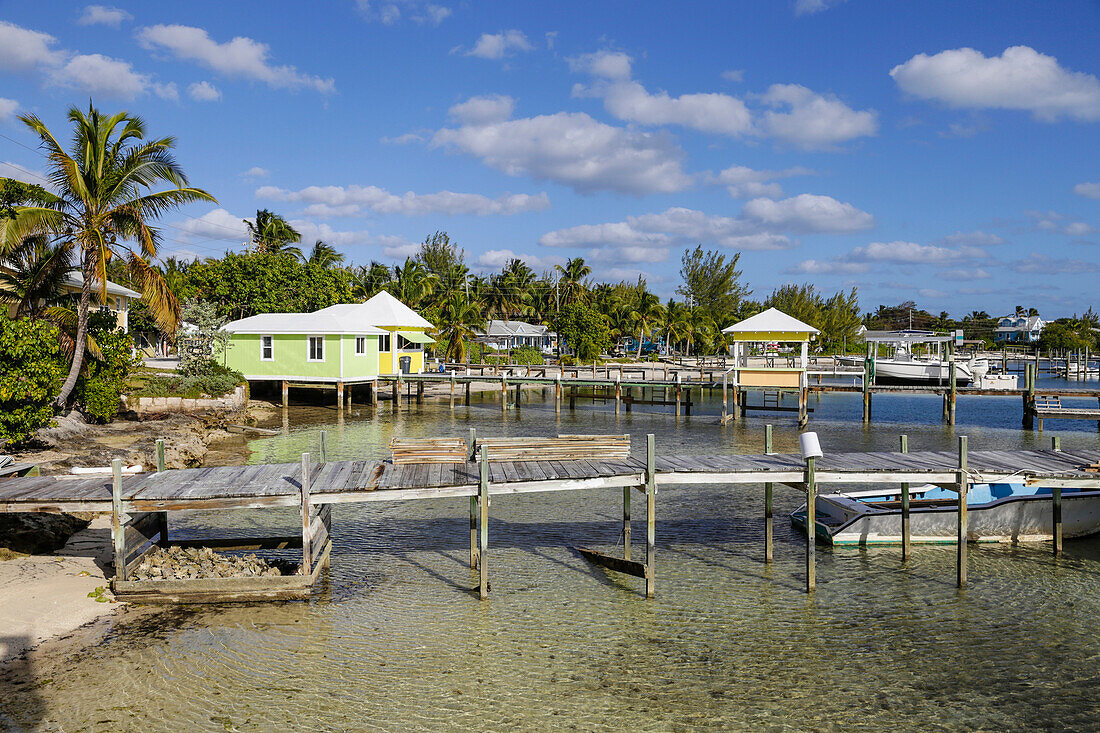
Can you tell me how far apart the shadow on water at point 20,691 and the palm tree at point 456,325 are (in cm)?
4635

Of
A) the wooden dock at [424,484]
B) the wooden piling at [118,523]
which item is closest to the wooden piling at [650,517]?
the wooden dock at [424,484]

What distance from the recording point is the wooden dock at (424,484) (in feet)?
39.0

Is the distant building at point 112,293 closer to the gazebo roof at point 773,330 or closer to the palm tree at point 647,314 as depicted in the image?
the gazebo roof at point 773,330

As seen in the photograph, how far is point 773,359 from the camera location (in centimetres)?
3838

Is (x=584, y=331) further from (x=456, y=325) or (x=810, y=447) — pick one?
(x=810, y=447)

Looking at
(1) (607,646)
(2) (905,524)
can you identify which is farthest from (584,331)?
(1) (607,646)

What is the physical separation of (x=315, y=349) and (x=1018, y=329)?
119867mm

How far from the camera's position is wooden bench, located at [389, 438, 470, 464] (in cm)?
1387

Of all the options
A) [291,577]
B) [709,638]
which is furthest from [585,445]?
[291,577]

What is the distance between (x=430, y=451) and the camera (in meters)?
13.9

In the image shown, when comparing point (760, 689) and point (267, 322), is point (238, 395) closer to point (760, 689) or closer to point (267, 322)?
point (267, 322)

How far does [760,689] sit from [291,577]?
24.0 ft

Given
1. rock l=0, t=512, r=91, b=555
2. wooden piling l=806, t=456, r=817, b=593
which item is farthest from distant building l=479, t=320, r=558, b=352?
wooden piling l=806, t=456, r=817, b=593

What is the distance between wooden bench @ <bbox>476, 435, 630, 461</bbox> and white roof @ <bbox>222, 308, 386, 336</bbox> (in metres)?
27.3
